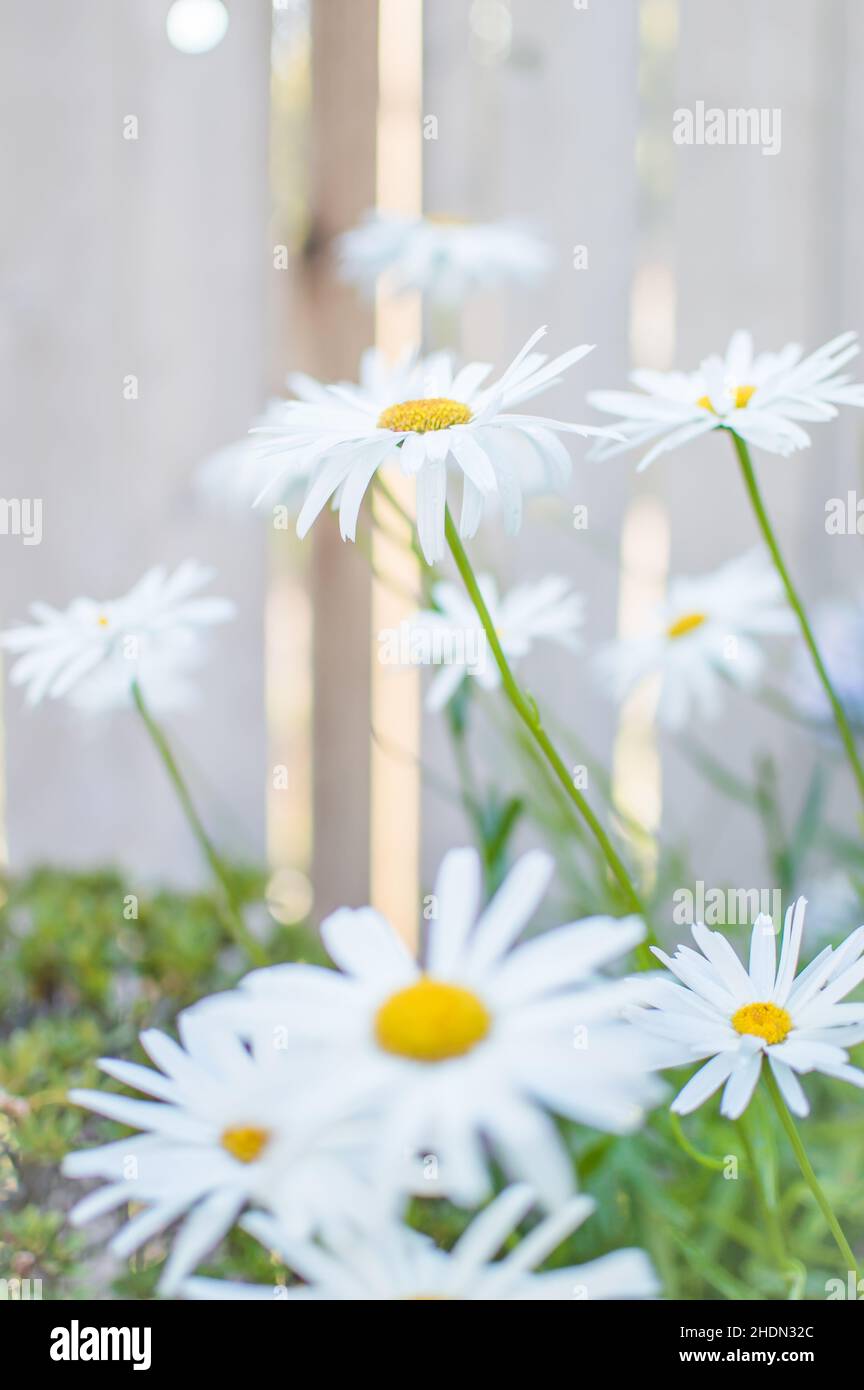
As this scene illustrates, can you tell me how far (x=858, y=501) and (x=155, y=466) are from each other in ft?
1.62

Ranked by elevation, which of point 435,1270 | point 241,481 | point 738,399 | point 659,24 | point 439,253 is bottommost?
point 435,1270

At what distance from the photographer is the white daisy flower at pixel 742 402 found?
0.33 meters

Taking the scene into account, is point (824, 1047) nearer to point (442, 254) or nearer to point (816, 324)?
point (442, 254)

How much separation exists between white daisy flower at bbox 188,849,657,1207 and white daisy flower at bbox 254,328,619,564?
4.4 inches

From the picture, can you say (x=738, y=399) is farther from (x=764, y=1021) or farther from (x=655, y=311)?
(x=655, y=311)

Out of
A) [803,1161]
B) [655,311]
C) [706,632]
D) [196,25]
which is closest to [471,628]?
[706,632]

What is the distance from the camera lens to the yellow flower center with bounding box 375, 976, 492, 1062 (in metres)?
0.20

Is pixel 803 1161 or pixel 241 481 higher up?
pixel 241 481

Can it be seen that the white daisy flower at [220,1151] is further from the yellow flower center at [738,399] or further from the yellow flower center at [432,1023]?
the yellow flower center at [738,399]

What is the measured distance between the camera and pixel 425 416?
32 cm

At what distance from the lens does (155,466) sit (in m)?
0.83

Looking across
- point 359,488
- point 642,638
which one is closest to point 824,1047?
point 359,488

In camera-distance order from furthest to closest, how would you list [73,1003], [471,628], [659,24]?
[659,24]
[73,1003]
[471,628]

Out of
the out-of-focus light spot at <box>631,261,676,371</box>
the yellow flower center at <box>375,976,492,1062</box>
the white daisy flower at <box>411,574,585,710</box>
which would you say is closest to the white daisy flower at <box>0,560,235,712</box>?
the white daisy flower at <box>411,574,585,710</box>
